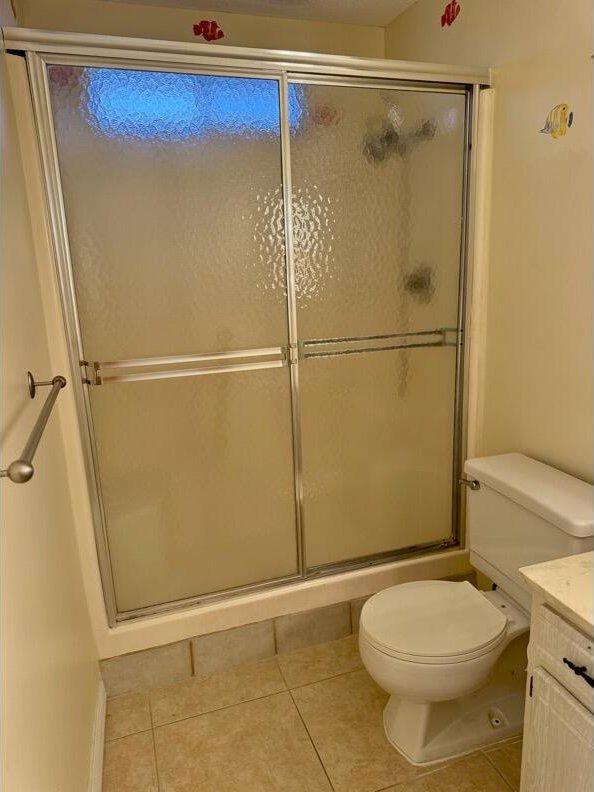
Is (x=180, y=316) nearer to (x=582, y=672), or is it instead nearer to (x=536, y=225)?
(x=536, y=225)

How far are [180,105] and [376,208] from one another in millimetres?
724

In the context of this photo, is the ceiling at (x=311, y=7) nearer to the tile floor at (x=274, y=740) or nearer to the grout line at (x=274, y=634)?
the grout line at (x=274, y=634)

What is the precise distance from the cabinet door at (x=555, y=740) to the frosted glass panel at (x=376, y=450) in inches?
40.5

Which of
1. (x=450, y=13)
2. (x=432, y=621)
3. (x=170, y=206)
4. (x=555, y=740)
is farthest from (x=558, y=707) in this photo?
(x=450, y=13)

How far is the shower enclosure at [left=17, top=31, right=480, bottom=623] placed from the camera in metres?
1.62

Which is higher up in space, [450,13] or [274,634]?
[450,13]

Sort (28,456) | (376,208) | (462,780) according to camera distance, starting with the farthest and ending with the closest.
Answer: (376,208) → (462,780) → (28,456)

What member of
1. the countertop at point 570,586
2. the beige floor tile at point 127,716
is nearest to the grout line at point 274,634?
the beige floor tile at point 127,716

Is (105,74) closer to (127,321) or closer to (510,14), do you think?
(127,321)

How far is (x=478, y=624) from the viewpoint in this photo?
1.57 m

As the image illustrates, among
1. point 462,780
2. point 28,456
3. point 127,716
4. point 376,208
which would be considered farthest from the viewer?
point 376,208

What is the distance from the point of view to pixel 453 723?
1674mm

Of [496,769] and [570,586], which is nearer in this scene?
[570,586]

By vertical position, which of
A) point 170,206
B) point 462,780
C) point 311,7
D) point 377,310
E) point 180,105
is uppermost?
point 311,7
